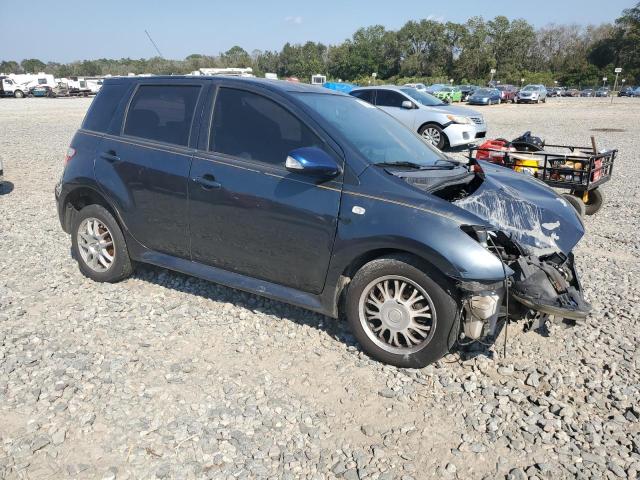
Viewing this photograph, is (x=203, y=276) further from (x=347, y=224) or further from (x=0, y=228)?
(x=0, y=228)

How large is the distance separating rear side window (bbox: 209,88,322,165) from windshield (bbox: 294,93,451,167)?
21 cm

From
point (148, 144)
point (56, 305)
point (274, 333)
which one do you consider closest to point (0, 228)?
point (56, 305)

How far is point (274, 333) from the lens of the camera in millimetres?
4125

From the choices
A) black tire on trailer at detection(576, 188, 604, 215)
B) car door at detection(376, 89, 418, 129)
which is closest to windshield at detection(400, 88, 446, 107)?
car door at detection(376, 89, 418, 129)

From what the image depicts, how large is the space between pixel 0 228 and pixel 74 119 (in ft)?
65.2

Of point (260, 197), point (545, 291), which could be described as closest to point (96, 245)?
point (260, 197)

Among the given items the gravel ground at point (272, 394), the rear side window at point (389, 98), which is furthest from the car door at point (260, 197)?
the rear side window at point (389, 98)

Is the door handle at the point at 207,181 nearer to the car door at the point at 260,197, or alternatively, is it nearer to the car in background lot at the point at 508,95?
the car door at the point at 260,197

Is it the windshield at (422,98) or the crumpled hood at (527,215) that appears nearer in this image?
the crumpled hood at (527,215)

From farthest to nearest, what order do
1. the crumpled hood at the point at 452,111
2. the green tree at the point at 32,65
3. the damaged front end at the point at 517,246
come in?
the green tree at the point at 32,65 < the crumpled hood at the point at 452,111 < the damaged front end at the point at 517,246

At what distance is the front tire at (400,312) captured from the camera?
11.1 ft

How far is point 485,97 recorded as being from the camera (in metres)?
42.3

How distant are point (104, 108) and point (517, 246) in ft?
12.5

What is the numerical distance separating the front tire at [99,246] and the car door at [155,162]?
239 mm
